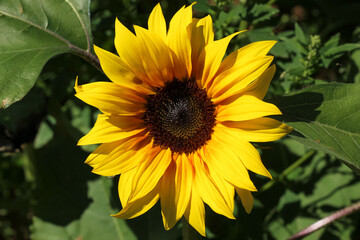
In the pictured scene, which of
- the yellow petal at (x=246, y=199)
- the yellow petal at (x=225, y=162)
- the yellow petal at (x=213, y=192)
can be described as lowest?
the yellow petal at (x=246, y=199)

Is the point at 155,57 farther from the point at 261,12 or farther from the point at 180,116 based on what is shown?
the point at 261,12

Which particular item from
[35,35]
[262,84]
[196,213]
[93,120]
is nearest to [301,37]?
[262,84]

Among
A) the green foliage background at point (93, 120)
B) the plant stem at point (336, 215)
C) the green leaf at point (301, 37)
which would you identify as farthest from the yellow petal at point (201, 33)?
the plant stem at point (336, 215)

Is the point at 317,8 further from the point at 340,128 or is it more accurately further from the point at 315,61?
the point at 340,128

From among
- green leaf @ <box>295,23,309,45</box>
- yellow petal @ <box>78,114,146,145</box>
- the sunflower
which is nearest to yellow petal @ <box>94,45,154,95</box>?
the sunflower

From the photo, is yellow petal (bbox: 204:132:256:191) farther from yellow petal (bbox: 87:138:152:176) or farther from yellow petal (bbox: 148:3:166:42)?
yellow petal (bbox: 148:3:166:42)

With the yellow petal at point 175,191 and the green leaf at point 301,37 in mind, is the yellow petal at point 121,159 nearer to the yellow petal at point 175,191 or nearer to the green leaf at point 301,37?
the yellow petal at point 175,191
